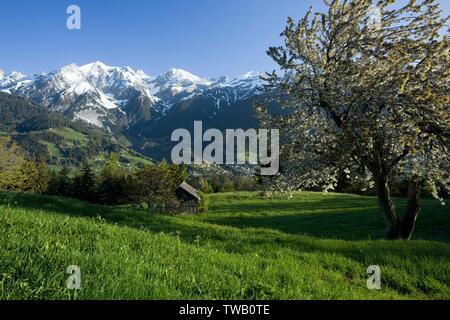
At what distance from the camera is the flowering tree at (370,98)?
702 inches

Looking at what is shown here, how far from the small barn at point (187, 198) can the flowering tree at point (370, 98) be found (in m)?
71.8

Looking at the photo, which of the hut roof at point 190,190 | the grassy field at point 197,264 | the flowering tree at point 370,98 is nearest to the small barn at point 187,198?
the hut roof at point 190,190

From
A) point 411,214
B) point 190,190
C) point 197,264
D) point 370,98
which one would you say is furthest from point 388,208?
point 190,190

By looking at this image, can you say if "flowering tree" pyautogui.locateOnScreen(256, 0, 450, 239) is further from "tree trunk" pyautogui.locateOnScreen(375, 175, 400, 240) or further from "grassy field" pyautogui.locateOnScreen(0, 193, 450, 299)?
"grassy field" pyautogui.locateOnScreen(0, 193, 450, 299)

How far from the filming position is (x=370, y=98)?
60.8ft

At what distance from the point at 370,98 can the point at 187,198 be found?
86549 mm

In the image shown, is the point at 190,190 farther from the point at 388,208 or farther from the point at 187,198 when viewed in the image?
the point at 388,208

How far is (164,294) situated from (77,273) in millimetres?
1360

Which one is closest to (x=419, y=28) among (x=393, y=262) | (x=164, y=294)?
(x=393, y=262)

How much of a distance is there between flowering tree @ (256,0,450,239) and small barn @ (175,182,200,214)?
71.8 metres

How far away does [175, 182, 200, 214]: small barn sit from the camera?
9449 centimetres

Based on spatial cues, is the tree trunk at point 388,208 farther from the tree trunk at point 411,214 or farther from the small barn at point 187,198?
the small barn at point 187,198

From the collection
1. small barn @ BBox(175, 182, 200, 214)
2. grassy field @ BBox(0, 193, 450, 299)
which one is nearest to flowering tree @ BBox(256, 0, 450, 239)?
grassy field @ BBox(0, 193, 450, 299)
